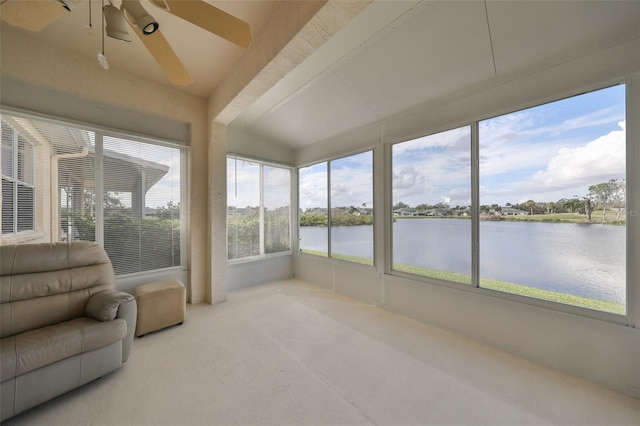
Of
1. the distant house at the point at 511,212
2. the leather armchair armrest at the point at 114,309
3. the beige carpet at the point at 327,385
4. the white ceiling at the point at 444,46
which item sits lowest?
the beige carpet at the point at 327,385

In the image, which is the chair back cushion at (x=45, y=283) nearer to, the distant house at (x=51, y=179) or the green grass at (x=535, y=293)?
the distant house at (x=51, y=179)

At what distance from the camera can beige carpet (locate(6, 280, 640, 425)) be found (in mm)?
1518

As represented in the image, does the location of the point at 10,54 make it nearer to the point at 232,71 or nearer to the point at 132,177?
the point at 132,177

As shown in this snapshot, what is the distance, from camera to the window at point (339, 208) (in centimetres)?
361

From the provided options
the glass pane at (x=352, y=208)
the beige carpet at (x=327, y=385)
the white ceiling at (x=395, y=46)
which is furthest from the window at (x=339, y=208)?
the beige carpet at (x=327, y=385)

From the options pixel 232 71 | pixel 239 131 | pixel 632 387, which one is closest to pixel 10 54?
pixel 232 71

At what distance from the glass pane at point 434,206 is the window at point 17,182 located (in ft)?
13.4

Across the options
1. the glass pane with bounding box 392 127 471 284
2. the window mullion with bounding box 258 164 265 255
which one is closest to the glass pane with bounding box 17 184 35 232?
the window mullion with bounding box 258 164 265 255

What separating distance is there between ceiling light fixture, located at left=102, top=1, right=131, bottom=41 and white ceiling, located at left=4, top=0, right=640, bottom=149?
11cm

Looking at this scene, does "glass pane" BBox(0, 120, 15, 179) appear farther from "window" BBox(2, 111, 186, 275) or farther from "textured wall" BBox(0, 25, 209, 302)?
"textured wall" BBox(0, 25, 209, 302)

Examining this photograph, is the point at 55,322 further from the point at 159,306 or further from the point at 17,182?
the point at 17,182

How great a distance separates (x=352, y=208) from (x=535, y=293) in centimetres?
238

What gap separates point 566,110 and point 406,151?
1.47m

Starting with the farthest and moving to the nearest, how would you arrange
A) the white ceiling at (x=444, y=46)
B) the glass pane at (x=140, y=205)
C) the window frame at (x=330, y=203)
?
the window frame at (x=330, y=203)
the glass pane at (x=140, y=205)
the white ceiling at (x=444, y=46)
